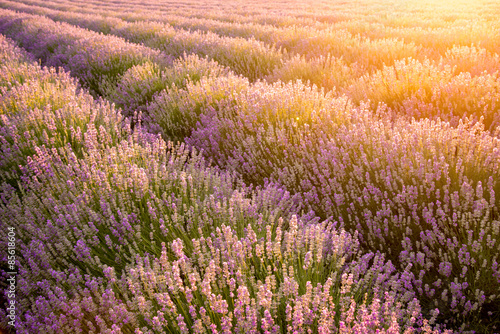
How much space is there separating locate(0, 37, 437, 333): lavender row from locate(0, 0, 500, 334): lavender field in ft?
0.05

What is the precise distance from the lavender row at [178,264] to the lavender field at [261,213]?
1 centimetres

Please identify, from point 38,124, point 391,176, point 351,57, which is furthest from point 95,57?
point 391,176

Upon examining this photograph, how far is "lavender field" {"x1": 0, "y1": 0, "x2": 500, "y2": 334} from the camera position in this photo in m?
1.47

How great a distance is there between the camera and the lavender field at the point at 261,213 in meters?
1.47

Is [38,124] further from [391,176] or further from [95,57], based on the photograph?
[95,57]

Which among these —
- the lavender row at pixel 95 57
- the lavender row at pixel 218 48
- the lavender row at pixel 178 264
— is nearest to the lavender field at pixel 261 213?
the lavender row at pixel 178 264

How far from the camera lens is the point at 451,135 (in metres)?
2.33

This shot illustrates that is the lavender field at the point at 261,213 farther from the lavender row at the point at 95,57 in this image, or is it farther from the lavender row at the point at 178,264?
the lavender row at the point at 95,57

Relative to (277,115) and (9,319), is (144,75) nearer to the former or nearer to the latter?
(277,115)

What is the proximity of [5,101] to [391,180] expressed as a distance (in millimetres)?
3919

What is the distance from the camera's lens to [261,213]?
2.02m

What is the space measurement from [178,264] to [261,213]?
1.86 ft

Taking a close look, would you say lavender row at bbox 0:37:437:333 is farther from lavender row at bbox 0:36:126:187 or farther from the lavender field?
lavender row at bbox 0:36:126:187

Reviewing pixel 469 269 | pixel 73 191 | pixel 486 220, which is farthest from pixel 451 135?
pixel 73 191
